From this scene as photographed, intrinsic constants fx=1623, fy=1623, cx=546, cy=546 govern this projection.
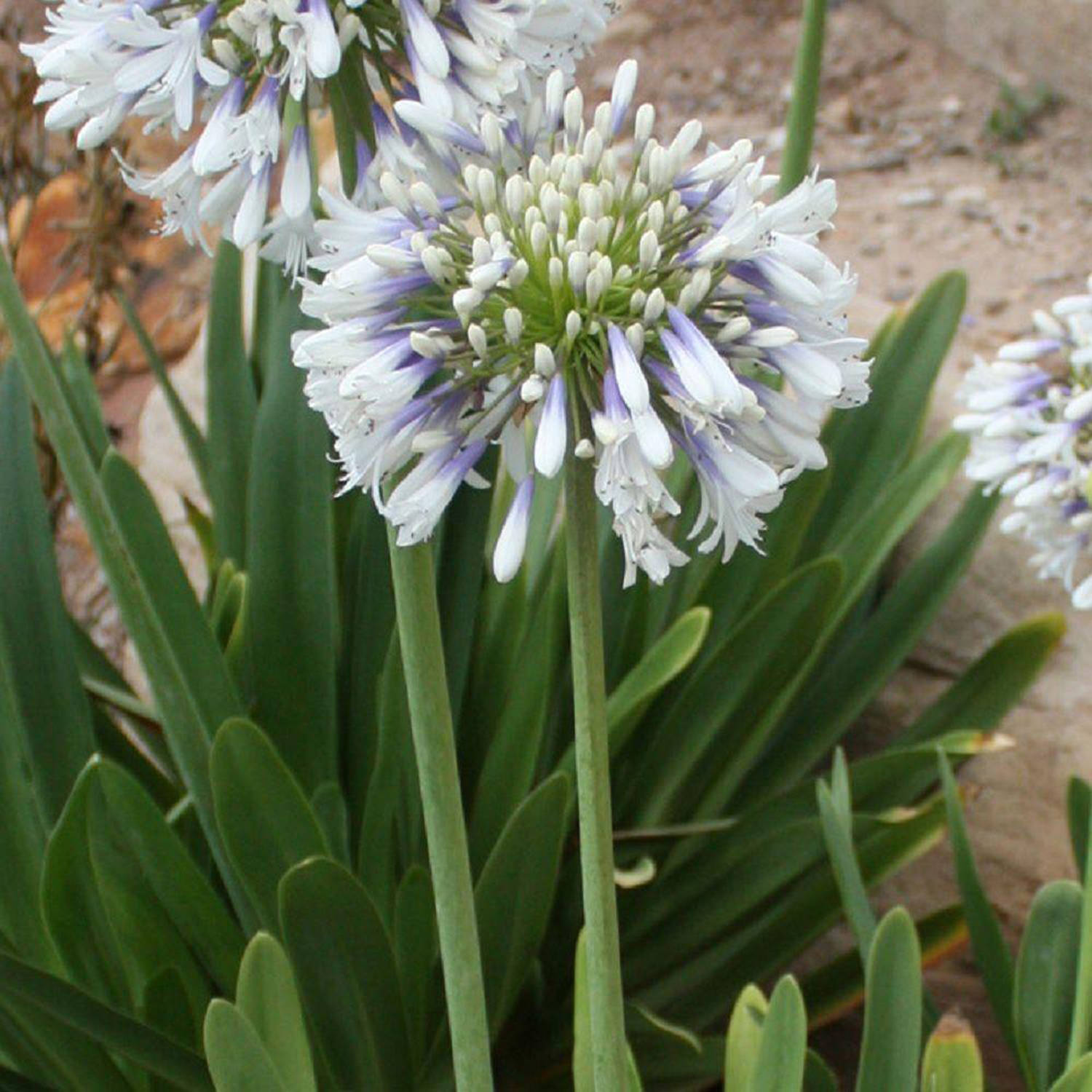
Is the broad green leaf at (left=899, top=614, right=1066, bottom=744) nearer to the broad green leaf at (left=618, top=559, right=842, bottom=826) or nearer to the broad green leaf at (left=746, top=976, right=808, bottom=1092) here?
the broad green leaf at (left=618, top=559, right=842, bottom=826)

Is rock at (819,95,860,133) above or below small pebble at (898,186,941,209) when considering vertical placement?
above

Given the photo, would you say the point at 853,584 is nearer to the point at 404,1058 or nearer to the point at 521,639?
the point at 521,639

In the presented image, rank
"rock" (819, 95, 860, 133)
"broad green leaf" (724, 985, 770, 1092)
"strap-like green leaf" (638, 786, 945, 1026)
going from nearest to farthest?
"broad green leaf" (724, 985, 770, 1092) → "strap-like green leaf" (638, 786, 945, 1026) → "rock" (819, 95, 860, 133)

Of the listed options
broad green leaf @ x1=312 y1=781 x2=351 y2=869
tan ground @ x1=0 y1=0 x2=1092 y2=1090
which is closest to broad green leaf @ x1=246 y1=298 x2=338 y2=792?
broad green leaf @ x1=312 y1=781 x2=351 y2=869

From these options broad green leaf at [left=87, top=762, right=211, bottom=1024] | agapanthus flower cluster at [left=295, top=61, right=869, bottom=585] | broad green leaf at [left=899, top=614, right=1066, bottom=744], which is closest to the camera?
agapanthus flower cluster at [left=295, top=61, right=869, bottom=585]

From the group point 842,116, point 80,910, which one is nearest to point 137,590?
point 80,910

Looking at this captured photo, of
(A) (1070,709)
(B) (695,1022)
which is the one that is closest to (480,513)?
(B) (695,1022)

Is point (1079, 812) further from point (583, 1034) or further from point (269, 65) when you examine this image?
point (269, 65)
